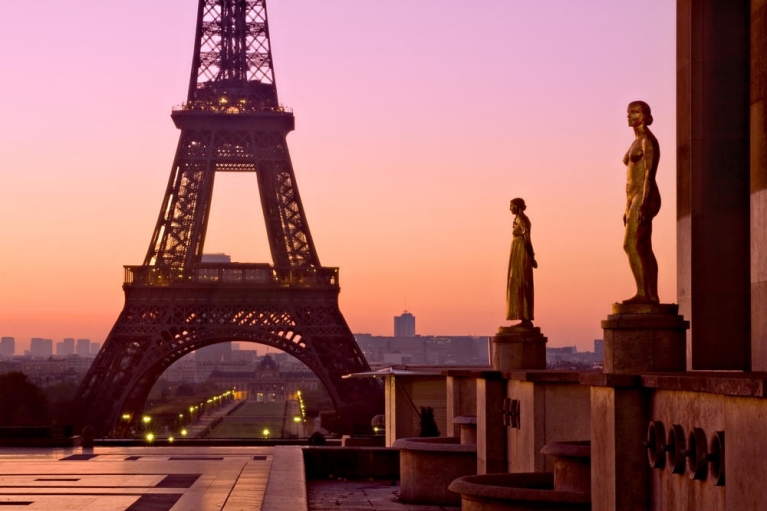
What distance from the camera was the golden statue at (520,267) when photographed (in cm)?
2345

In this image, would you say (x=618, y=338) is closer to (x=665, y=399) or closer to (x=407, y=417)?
(x=665, y=399)

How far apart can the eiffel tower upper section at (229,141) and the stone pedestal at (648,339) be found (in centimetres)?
7062

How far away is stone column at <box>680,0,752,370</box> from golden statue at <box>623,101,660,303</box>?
510cm

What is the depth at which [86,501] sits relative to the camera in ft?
85.2

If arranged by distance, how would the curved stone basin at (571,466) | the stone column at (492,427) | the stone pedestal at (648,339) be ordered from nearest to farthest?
the stone pedestal at (648,339)
the curved stone basin at (571,466)
the stone column at (492,427)

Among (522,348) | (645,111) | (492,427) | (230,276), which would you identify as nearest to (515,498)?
(645,111)

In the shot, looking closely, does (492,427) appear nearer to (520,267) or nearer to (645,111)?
(520,267)

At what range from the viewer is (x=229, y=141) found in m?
86.8

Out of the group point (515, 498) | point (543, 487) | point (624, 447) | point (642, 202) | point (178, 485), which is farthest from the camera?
point (178, 485)

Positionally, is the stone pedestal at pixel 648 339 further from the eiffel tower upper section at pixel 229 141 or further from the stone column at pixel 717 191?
the eiffel tower upper section at pixel 229 141

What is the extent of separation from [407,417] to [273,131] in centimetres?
4759

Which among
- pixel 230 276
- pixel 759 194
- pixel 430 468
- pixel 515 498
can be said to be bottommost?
pixel 430 468

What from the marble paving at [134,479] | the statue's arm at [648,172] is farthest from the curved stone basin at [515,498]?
the marble paving at [134,479]

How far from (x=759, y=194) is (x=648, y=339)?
130 inches
